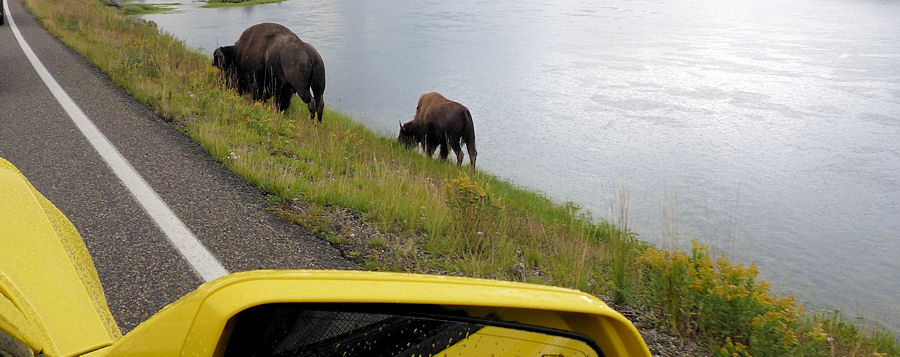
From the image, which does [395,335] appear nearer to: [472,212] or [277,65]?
[472,212]

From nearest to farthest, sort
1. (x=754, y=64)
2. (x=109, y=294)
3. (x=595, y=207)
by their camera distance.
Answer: (x=109, y=294)
(x=595, y=207)
(x=754, y=64)

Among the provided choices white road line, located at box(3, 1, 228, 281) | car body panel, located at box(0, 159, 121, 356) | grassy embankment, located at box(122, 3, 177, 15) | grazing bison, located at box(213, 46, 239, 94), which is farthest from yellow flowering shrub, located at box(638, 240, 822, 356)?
grassy embankment, located at box(122, 3, 177, 15)

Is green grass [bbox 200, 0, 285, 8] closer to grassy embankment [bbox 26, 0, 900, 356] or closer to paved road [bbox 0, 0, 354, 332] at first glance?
paved road [bbox 0, 0, 354, 332]

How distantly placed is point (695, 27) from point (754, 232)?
3096 cm

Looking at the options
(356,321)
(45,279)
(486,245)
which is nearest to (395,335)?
(356,321)

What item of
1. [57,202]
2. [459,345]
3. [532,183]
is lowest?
[532,183]

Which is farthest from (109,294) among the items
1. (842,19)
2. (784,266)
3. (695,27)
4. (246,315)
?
→ (842,19)

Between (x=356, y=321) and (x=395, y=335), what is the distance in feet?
0.18

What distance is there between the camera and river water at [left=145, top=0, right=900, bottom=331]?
12.7 metres

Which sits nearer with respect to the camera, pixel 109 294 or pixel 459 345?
pixel 459 345

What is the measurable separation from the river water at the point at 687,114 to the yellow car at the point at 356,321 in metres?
6.88

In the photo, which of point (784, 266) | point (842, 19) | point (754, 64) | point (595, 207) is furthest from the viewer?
point (842, 19)

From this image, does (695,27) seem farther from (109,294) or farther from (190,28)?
(109,294)

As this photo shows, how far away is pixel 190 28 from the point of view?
3309 cm
